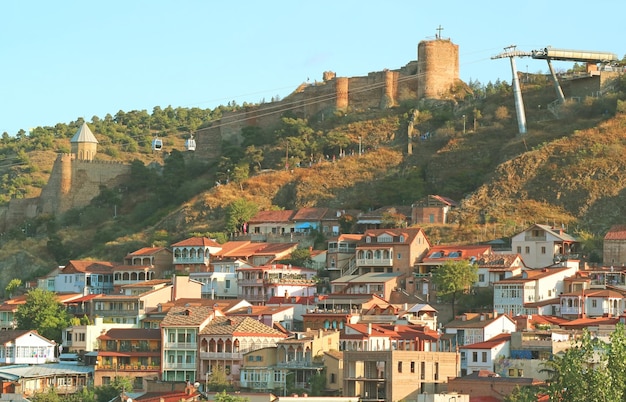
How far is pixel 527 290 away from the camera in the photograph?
81.0 metres

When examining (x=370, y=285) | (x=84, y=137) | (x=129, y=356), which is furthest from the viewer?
(x=84, y=137)

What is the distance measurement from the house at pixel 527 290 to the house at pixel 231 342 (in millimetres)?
12229

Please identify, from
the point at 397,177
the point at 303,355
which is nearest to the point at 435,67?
the point at 397,177

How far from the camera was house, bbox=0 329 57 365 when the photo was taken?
268 feet

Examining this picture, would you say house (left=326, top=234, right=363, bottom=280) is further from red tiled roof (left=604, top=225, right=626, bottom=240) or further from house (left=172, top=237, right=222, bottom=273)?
red tiled roof (left=604, top=225, right=626, bottom=240)

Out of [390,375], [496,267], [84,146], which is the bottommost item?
[390,375]

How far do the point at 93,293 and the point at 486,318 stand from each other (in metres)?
28.8

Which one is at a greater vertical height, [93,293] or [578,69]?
[578,69]

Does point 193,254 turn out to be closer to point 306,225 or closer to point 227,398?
point 306,225

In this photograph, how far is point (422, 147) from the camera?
108 m

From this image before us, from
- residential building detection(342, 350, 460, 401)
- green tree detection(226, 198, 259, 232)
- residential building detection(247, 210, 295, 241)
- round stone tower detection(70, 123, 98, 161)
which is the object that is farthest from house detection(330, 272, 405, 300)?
round stone tower detection(70, 123, 98, 161)

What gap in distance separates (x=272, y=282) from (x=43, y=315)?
12.5 metres

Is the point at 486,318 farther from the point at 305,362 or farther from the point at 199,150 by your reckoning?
the point at 199,150

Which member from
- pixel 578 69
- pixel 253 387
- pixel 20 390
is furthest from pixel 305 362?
pixel 578 69
